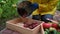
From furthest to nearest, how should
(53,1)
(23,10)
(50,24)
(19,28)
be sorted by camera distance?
(53,1) < (50,24) < (23,10) < (19,28)

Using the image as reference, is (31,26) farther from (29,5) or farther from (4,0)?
(4,0)

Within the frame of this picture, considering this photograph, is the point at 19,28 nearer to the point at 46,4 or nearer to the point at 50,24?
the point at 50,24

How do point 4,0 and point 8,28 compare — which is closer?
point 8,28

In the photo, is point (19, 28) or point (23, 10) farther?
point (23, 10)

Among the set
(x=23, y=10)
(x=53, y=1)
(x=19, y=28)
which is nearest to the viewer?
(x=19, y=28)

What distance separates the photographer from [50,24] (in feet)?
4.56

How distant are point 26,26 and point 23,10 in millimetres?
Result: 155

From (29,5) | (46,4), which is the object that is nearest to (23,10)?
→ (29,5)

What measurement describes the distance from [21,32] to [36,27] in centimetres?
13

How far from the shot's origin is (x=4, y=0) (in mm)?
1480

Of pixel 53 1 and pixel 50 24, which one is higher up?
pixel 53 1

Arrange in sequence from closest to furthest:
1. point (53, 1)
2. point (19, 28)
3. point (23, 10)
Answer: point (19, 28), point (23, 10), point (53, 1)

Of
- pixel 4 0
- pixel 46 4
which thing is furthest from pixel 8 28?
pixel 46 4

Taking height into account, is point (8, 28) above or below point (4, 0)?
below
